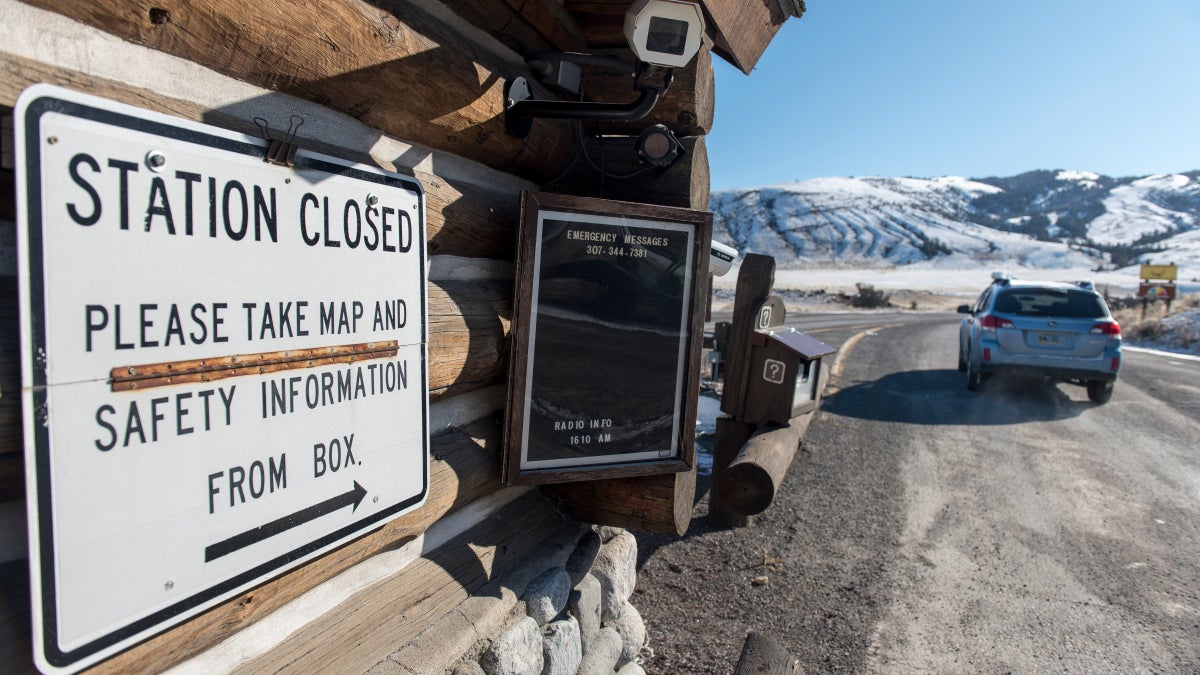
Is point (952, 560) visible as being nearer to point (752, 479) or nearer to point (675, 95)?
point (752, 479)

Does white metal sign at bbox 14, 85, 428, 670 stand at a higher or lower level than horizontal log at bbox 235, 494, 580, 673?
higher

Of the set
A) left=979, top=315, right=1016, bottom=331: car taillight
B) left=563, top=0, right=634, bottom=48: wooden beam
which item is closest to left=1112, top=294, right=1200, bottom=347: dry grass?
left=979, top=315, right=1016, bottom=331: car taillight

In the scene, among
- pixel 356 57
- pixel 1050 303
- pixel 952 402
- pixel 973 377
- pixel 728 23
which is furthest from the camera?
pixel 973 377

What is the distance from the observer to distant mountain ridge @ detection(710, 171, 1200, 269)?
375 ft

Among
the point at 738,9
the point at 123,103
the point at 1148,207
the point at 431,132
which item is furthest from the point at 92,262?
the point at 1148,207

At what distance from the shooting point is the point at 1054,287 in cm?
945

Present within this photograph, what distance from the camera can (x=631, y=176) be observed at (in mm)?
3102

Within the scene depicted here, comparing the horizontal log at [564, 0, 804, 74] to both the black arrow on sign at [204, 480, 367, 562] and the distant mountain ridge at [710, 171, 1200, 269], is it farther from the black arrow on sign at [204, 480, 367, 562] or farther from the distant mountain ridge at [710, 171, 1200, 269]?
the distant mountain ridge at [710, 171, 1200, 269]

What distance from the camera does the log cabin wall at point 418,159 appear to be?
4.33 feet

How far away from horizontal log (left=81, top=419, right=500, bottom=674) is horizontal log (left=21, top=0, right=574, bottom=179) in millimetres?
1136

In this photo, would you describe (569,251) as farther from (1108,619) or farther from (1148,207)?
(1148,207)

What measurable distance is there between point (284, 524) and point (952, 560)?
4.19m

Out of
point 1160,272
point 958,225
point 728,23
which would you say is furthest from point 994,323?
point 958,225

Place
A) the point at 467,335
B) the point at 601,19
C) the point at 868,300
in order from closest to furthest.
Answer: the point at 467,335, the point at 601,19, the point at 868,300
